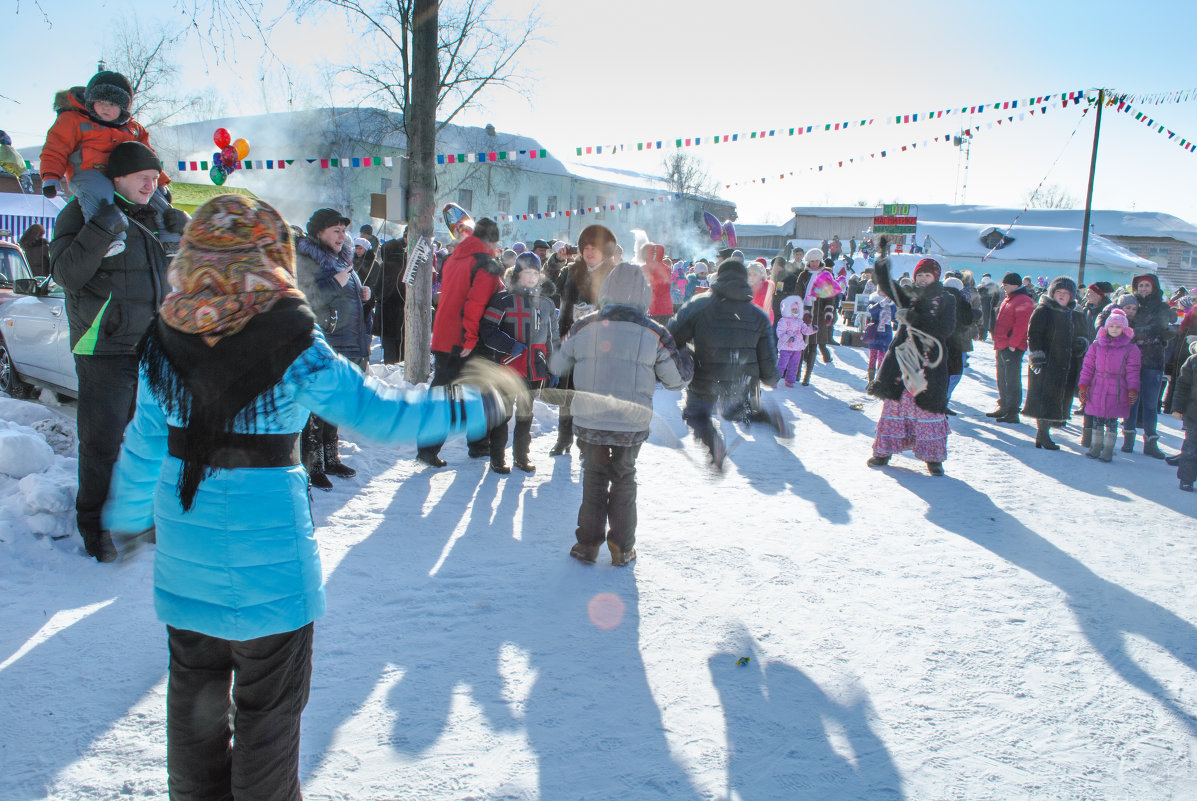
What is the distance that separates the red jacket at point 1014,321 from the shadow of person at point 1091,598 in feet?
15.0

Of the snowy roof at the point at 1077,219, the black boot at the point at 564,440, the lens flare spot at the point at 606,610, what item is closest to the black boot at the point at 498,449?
the black boot at the point at 564,440

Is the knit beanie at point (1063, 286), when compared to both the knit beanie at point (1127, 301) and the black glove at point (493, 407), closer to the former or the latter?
the knit beanie at point (1127, 301)

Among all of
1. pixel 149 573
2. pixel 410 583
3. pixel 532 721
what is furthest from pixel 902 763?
pixel 149 573

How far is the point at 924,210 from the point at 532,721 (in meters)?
53.7

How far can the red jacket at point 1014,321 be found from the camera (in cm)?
1008

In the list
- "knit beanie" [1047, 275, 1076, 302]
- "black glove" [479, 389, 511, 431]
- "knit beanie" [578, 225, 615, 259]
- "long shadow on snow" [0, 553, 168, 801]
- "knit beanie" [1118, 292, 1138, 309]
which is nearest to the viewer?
"black glove" [479, 389, 511, 431]

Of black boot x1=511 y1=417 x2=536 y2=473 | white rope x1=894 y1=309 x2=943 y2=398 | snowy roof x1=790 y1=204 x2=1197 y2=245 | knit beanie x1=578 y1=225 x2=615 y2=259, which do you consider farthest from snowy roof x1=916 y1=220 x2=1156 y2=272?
black boot x1=511 y1=417 x2=536 y2=473

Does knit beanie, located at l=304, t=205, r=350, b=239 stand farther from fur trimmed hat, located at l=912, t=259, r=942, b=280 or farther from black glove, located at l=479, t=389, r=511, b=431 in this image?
fur trimmed hat, located at l=912, t=259, r=942, b=280

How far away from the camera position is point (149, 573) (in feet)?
13.0

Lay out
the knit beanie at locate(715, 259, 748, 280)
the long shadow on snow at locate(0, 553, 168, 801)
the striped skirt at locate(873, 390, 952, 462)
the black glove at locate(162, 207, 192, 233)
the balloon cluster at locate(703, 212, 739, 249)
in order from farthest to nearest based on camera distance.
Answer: the balloon cluster at locate(703, 212, 739, 249)
the striped skirt at locate(873, 390, 952, 462)
the knit beanie at locate(715, 259, 748, 280)
the black glove at locate(162, 207, 192, 233)
the long shadow on snow at locate(0, 553, 168, 801)

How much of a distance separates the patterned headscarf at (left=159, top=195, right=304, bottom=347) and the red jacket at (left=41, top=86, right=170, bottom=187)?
259cm

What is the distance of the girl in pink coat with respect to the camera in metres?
8.20

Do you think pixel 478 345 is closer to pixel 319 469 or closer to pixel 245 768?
pixel 319 469

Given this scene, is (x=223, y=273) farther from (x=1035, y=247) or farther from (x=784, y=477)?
(x=1035, y=247)
